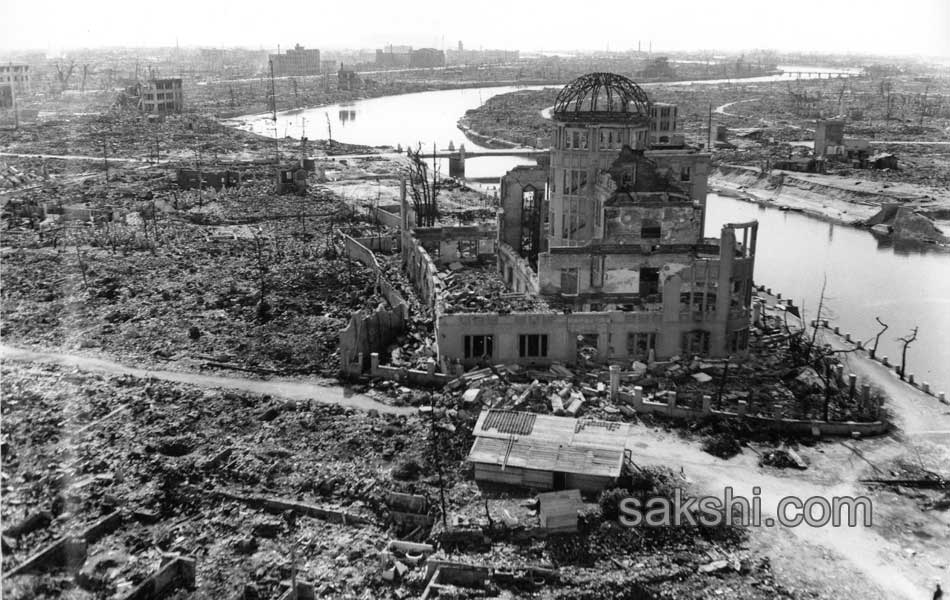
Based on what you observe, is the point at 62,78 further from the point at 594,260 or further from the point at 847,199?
the point at 594,260

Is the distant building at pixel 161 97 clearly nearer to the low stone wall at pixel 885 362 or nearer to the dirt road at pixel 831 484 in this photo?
the dirt road at pixel 831 484

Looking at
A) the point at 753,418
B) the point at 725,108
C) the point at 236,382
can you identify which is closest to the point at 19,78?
the point at 725,108

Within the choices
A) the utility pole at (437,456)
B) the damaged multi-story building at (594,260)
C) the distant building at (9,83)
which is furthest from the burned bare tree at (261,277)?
the distant building at (9,83)

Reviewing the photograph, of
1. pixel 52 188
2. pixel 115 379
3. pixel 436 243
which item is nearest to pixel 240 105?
pixel 52 188

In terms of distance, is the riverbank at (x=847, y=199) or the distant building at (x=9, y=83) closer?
the riverbank at (x=847, y=199)

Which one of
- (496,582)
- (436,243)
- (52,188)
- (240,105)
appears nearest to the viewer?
(496,582)

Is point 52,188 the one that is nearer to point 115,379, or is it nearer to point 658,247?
point 115,379

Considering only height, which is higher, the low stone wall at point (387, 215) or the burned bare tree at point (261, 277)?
the low stone wall at point (387, 215)
